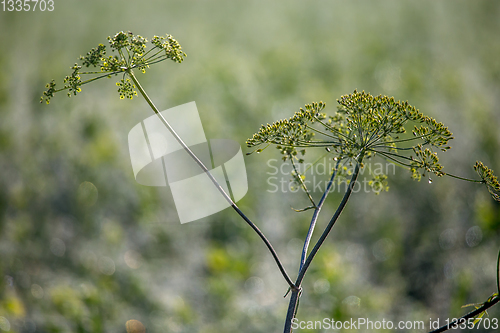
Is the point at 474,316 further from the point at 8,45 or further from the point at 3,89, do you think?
the point at 8,45

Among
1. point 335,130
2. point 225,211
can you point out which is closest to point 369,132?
point 335,130

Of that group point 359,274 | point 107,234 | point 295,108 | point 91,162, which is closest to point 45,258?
point 107,234

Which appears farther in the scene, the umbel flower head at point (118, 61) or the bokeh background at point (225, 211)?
the bokeh background at point (225, 211)

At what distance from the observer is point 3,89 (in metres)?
4.73

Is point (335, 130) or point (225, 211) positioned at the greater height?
point (225, 211)

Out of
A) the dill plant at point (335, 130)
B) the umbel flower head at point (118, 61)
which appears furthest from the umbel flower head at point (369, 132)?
the umbel flower head at point (118, 61)

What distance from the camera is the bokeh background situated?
10.4 ft

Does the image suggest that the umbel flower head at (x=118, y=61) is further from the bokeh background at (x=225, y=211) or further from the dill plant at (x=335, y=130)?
the bokeh background at (x=225, y=211)

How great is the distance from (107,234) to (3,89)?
2.68 m

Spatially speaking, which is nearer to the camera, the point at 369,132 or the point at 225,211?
the point at 369,132

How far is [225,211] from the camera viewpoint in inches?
168

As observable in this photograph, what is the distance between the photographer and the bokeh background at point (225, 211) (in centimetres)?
318

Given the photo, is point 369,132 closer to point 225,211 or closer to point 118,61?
point 118,61

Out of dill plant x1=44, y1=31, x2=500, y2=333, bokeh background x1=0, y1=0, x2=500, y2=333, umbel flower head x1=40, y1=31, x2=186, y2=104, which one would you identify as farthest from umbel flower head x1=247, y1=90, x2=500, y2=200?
bokeh background x1=0, y1=0, x2=500, y2=333
